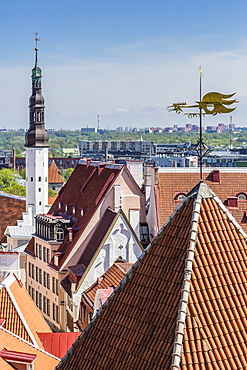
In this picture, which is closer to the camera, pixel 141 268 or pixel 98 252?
pixel 141 268

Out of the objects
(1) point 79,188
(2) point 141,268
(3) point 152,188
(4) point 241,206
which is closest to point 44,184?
(1) point 79,188

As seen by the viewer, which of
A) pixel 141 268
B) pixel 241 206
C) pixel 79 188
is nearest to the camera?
pixel 141 268

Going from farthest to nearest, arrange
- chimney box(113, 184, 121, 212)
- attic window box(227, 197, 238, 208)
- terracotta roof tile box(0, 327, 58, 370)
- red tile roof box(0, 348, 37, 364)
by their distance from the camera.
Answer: attic window box(227, 197, 238, 208), chimney box(113, 184, 121, 212), terracotta roof tile box(0, 327, 58, 370), red tile roof box(0, 348, 37, 364)

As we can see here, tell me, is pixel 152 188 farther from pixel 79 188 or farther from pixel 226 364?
pixel 226 364

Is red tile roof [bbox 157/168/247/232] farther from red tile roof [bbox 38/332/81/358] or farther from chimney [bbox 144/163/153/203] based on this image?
red tile roof [bbox 38/332/81/358]

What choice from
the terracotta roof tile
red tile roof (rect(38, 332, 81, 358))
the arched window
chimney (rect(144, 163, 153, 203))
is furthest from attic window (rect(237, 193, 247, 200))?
the terracotta roof tile

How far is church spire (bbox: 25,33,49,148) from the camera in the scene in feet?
256

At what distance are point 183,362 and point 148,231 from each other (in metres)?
46.1

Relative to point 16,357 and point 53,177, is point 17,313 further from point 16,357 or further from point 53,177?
point 53,177

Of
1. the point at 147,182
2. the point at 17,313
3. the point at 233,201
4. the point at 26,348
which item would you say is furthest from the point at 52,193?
the point at 26,348

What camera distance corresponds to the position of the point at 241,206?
2216 inches

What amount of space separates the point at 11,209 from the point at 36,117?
12.1 meters

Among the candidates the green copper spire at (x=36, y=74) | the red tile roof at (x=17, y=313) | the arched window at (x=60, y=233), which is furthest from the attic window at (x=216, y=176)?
the red tile roof at (x=17, y=313)

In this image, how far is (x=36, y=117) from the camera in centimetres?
7888
